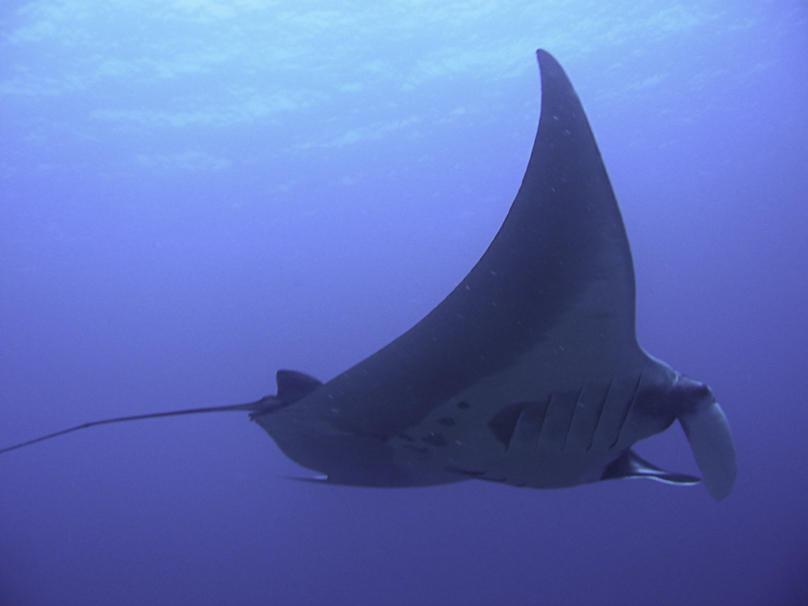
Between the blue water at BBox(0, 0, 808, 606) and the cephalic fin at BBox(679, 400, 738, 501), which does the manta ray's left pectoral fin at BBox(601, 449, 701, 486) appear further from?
the blue water at BBox(0, 0, 808, 606)

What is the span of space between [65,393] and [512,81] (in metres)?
23.5

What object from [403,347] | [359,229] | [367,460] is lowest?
[367,460]

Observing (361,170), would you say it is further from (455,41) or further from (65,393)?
(65,393)

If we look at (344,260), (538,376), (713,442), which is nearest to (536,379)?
(538,376)

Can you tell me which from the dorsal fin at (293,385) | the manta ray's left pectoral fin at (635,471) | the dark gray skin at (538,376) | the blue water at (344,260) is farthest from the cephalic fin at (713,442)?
the blue water at (344,260)

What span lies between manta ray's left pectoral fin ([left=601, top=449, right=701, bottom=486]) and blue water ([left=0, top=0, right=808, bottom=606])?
10.4 meters

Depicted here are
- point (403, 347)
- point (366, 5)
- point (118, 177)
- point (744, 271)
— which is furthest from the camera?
point (744, 271)

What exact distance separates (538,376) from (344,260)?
18.7 meters

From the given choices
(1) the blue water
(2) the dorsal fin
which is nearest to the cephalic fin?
(2) the dorsal fin

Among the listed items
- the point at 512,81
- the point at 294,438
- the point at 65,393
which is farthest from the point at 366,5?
the point at 65,393

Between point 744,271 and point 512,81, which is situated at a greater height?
point 512,81

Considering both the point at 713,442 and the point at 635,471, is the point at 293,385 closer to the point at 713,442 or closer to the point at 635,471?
the point at 635,471

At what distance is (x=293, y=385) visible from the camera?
2316 mm

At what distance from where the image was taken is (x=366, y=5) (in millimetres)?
10383
